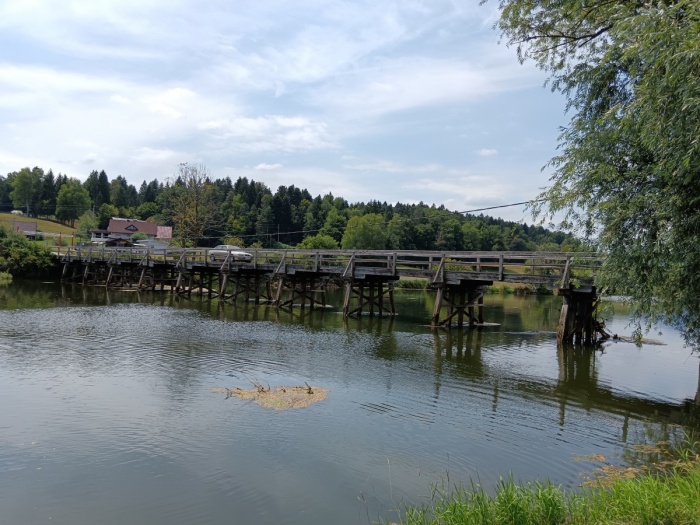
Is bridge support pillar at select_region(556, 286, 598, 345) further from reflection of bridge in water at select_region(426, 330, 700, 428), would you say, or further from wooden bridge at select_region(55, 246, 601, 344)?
reflection of bridge in water at select_region(426, 330, 700, 428)

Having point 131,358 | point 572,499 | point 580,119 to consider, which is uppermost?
point 580,119

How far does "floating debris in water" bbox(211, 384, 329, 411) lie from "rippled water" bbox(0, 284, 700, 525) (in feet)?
1.25

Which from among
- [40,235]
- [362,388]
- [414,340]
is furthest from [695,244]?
[40,235]

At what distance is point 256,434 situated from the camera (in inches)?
394

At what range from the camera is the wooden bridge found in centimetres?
2202

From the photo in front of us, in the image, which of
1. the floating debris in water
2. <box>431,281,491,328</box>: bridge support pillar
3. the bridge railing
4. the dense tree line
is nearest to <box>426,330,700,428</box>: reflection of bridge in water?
the bridge railing

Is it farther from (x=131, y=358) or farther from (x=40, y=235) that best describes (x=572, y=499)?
(x=40, y=235)

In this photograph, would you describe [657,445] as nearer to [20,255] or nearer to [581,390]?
[581,390]

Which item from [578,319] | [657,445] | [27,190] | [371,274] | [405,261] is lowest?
[657,445]

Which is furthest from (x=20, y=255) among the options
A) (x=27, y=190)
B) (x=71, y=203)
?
(x=27, y=190)

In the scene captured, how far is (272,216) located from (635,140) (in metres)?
97.5

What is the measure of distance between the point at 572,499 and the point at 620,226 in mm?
5750

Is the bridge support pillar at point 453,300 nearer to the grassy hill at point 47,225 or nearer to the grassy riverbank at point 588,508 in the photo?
the grassy riverbank at point 588,508

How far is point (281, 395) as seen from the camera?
12.6 metres
